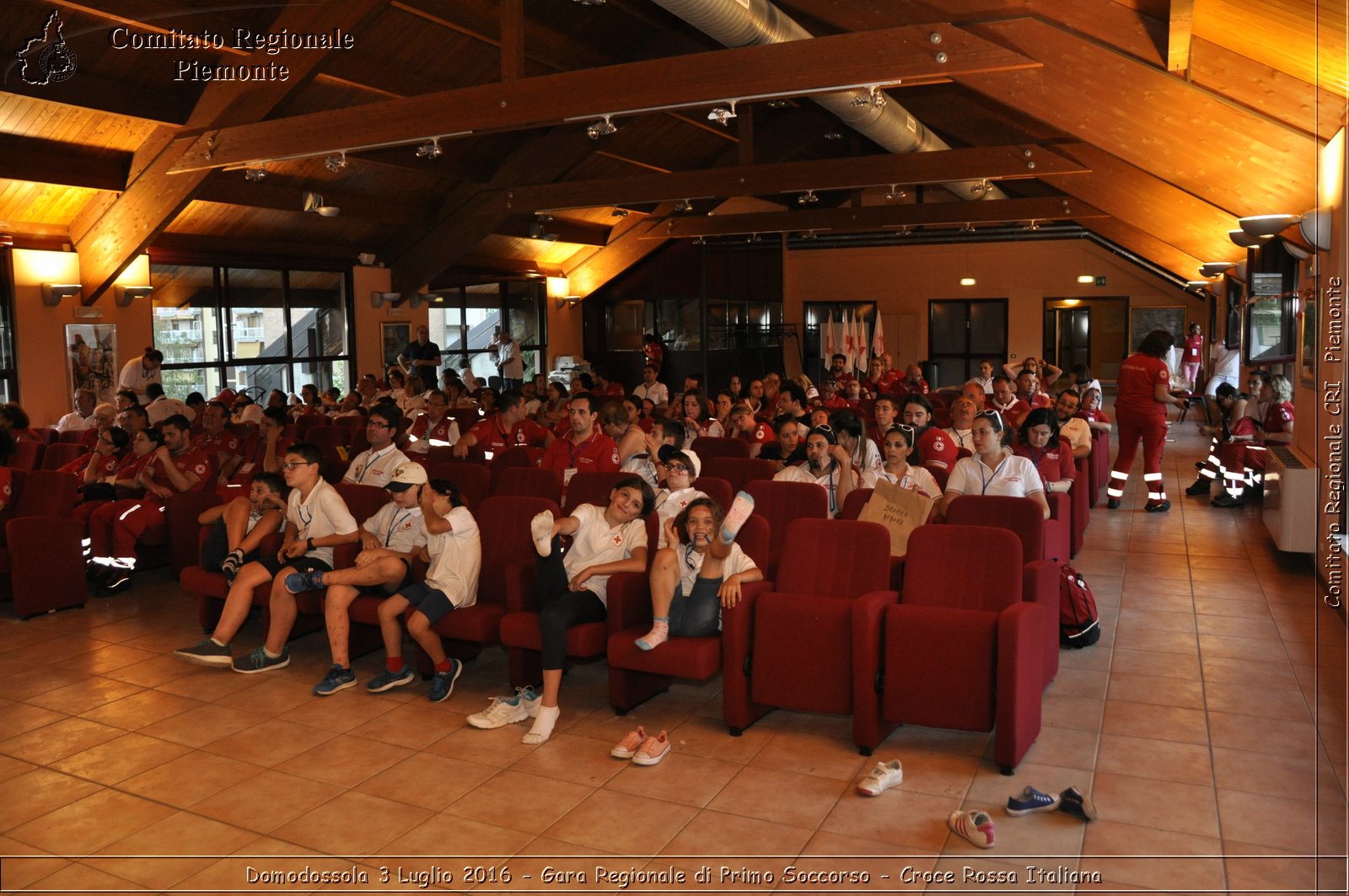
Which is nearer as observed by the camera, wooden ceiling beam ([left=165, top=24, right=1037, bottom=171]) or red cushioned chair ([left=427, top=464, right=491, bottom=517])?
red cushioned chair ([left=427, top=464, right=491, bottom=517])

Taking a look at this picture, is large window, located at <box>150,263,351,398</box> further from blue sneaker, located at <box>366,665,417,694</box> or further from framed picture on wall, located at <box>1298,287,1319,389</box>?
framed picture on wall, located at <box>1298,287,1319,389</box>

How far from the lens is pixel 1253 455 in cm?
924

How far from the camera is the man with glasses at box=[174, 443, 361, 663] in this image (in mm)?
5586

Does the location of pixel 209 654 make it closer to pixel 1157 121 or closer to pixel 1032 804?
pixel 1032 804

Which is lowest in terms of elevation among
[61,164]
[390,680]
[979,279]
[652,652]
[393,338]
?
[390,680]

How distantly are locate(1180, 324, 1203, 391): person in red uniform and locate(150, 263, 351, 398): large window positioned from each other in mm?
14319

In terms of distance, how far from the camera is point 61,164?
10781mm

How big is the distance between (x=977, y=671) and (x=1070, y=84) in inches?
182

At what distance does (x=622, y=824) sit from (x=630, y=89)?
233 inches

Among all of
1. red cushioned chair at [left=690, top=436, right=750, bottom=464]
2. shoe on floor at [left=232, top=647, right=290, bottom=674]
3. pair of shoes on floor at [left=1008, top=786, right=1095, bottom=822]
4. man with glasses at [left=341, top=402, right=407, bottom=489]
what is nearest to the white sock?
shoe on floor at [left=232, top=647, right=290, bottom=674]

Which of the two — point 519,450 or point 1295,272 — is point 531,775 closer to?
point 519,450

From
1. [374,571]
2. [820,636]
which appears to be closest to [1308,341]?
[820,636]

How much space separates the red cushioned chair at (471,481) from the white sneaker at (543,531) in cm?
190

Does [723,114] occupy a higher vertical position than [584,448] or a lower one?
higher
